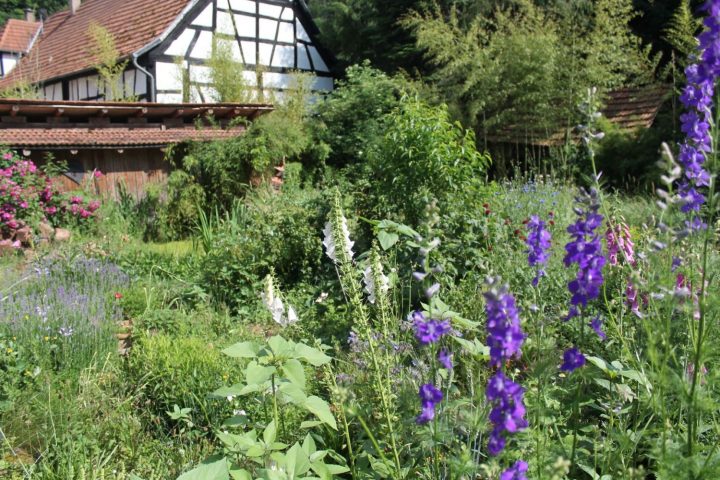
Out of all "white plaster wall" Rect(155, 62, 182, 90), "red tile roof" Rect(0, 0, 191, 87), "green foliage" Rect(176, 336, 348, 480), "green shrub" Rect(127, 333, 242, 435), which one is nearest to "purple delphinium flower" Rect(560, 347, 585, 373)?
"green foliage" Rect(176, 336, 348, 480)

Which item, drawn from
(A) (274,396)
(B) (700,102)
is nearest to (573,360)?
(B) (700,102)

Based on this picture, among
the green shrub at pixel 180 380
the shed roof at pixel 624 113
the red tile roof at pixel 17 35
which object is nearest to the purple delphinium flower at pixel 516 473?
the green shrub at pixel 180 380

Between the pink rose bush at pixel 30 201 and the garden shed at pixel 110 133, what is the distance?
40 cm

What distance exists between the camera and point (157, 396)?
326 cm

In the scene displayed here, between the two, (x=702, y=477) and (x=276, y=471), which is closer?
(x=702, y=477)

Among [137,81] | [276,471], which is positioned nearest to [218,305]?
[276,471]

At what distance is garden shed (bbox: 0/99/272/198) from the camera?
8.97 meters

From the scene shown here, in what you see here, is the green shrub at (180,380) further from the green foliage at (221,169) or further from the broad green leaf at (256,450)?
the green foliage at (221,169)

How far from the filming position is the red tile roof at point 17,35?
78.5 ft

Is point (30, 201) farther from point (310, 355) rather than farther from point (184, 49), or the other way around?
point (310, 355)

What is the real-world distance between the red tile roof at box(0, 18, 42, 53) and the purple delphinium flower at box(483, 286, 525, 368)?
2665cm

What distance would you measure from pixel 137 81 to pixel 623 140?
10180mm

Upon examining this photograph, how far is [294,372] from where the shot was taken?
5.76ft

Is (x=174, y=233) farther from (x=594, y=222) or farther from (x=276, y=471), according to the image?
(x=594, y=222)
